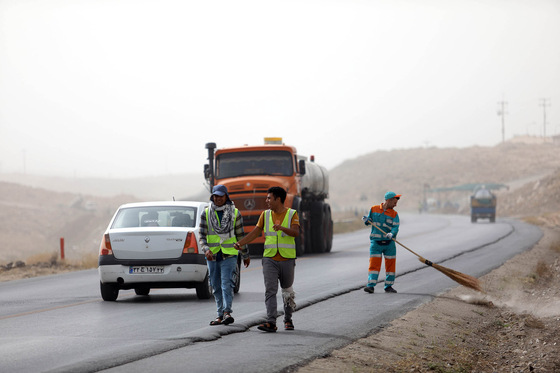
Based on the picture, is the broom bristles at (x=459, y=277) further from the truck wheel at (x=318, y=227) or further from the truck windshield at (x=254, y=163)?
the truck wheel at (x=318, y=227)

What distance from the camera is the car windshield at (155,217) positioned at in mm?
15500

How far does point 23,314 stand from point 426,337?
640cm

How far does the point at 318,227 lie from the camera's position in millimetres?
31000

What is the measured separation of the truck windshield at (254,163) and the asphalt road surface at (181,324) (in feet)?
19.5

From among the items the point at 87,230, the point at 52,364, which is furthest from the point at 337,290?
the point at 87,230

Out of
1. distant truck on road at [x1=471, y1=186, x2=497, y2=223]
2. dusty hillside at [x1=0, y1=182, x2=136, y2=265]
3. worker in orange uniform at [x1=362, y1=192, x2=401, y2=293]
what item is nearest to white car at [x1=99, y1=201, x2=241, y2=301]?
worker in orange uniform at [x1=362, y1=192, x2=401, y2=293]

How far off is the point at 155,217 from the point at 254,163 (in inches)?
493

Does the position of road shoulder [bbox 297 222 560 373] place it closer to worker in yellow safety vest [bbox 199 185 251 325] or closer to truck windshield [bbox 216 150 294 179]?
worker in yellow safety vest [bbox 199 185 251 325]

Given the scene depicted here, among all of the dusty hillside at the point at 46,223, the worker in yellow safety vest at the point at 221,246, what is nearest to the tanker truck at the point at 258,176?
the worker in yellow safety vest at the point at 221,246

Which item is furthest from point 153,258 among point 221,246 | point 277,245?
point 277,245

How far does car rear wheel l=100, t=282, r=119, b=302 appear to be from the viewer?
15570 millimetres

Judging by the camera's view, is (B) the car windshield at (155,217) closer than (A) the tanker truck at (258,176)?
Yes

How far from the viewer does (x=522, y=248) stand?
32656 millimetres

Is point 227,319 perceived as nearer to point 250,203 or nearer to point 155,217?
point 155,217
